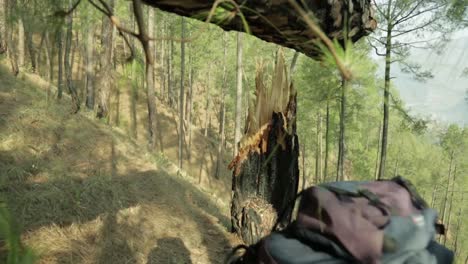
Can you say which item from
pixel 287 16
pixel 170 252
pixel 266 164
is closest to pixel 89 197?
pixel 170 252

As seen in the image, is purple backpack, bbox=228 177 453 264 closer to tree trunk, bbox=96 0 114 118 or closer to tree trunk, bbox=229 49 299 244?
tree trunk, bbox=229 49 299 244

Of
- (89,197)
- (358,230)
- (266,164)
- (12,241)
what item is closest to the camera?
(12,241)

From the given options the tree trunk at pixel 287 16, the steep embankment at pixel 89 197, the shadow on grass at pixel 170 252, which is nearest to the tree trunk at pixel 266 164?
the steep embankment at pixel 89 197

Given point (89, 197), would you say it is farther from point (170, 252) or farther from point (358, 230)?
point (358, 230)

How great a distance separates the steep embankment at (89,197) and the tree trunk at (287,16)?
9.86 feet

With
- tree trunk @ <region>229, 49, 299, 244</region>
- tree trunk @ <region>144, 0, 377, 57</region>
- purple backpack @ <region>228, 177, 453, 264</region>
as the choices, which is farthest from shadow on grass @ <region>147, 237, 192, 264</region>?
tree trunk @ <region>144, 0, 377, 57</region>

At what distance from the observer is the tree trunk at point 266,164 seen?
4902 mm

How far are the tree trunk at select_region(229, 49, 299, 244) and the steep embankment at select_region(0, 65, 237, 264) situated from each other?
64cm

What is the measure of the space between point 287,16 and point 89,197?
410 centimetres

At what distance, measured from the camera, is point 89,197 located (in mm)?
4703

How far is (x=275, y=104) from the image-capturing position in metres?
4.98

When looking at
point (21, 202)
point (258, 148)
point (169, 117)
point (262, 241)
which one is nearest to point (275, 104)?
point (258, 148)

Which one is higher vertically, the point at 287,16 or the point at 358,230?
the point at 287,16

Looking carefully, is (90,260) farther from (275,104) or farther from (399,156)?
(399,156)
